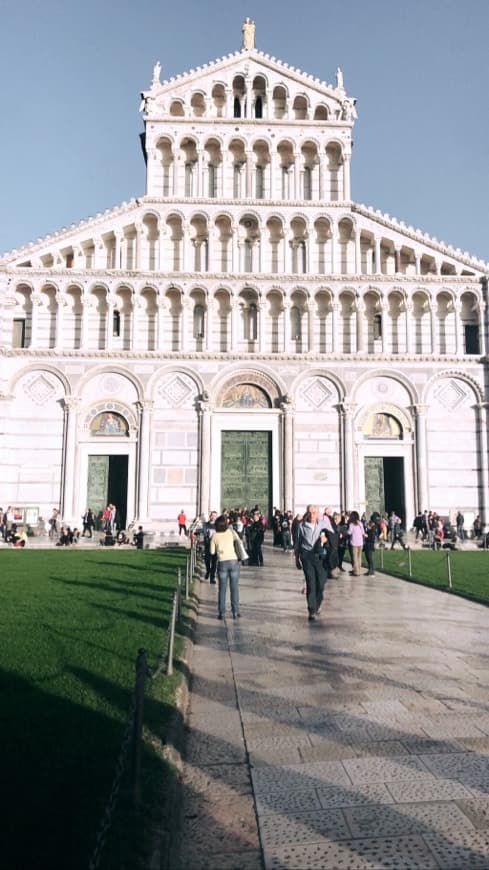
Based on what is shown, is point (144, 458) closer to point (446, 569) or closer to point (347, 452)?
point (347, 452)

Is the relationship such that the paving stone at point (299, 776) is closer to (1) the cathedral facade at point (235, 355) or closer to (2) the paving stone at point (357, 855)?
(2) the paving stone at point (357, 855)

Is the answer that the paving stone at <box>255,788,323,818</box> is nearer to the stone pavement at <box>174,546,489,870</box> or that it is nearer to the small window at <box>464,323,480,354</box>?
the stone pavement at <box>174,546,489,870</box>

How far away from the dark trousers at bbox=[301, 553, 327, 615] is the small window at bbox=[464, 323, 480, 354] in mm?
23331

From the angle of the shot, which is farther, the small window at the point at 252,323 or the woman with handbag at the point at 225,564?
the small window at the point at 252,323

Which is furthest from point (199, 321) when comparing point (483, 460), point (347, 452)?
point (483, 460)

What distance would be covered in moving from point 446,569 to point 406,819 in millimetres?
14134

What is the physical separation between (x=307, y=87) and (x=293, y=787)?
111 feet

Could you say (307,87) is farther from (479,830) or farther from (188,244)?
(479,830)

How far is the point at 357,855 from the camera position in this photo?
3.28 metres

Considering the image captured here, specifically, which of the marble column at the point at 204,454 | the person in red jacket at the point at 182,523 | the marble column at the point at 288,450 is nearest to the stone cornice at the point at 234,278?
the marble column at the point at 204,454

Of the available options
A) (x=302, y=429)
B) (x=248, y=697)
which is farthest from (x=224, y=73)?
(x=248, y=697)

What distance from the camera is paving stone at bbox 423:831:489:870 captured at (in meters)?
3.18

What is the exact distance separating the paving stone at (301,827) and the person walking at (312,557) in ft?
19.6

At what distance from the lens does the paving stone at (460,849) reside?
3182mm
